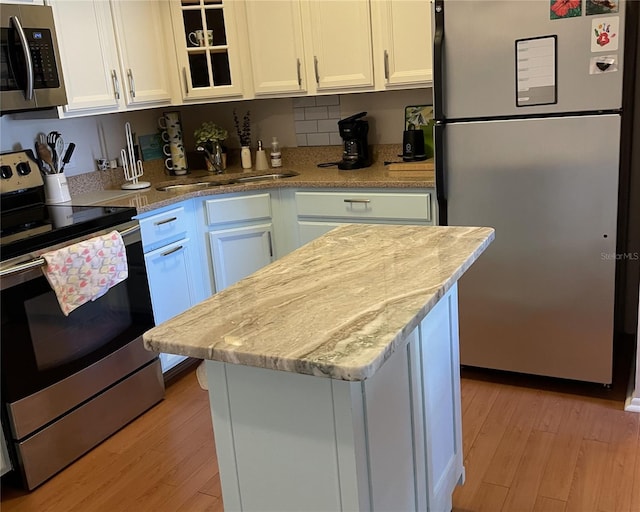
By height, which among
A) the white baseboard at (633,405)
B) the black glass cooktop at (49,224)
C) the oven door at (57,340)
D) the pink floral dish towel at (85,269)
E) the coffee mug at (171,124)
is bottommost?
the white baseboard at (633,405)

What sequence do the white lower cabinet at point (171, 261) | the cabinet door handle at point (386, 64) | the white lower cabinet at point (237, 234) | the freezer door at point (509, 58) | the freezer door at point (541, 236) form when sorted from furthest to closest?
the white lower cabinet at point (237, 234) → the cabinet door handle at point (386, 64) → the white lower cabinet at point (171, 261) → the freezer door at point (541, 236) → the freezer door at point (509, 58)

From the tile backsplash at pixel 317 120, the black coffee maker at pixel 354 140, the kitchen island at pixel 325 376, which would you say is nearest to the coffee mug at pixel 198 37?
the tile backsplash at pixel 317 120

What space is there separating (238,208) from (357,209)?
0.63 m

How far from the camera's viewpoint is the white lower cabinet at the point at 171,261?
292 cm

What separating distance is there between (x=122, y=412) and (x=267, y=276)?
141cm

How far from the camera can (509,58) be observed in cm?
250

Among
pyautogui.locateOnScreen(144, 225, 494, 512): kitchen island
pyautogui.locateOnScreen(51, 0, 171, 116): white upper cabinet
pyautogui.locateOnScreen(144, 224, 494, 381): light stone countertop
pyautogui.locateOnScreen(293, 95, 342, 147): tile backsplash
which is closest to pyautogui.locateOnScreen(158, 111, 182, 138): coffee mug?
pyautogui.locateOnScreen(51, 0, 171, 116): white upper cabinet

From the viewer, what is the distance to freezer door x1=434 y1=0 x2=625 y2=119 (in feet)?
7.77

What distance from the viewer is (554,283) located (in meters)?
2.65

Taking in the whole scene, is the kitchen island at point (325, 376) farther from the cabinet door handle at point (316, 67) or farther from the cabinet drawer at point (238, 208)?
the cabinet door handle at point (316, 67)

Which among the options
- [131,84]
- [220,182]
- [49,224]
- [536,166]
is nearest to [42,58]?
[131,84]

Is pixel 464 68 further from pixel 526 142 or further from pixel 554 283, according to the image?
pixel 554 283

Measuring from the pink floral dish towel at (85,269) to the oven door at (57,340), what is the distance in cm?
5

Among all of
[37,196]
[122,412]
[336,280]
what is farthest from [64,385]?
[336,280]
